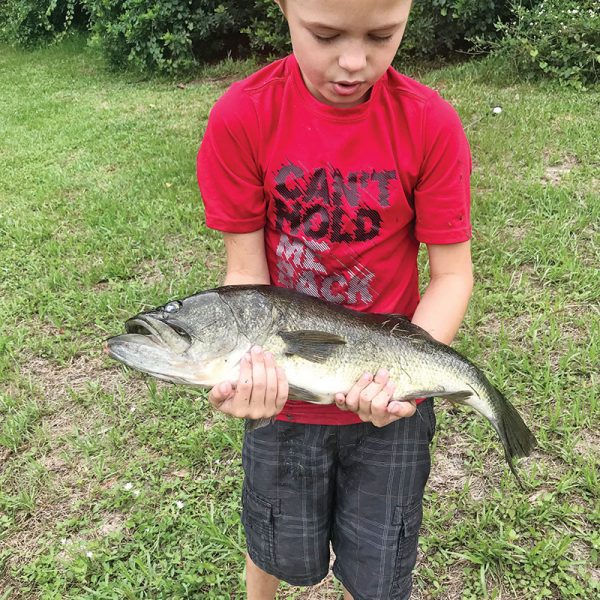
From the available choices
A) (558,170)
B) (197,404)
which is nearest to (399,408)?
(197,404)

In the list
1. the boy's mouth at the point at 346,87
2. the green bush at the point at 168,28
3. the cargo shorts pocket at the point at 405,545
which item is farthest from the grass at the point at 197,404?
the green bush at the point at 168,28

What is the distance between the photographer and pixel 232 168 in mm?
1945

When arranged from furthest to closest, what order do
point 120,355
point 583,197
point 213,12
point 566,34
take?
1. point 213,12
2. point 566,34
3. point 583,197
4. point 120,355

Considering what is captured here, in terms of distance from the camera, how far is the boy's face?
5.16 feet

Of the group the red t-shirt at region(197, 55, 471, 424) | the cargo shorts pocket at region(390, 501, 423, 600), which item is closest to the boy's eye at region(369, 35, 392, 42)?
the red t-shirt at region(197, 55, 471, 424)

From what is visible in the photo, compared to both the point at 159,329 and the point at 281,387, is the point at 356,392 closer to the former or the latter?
the point at 281,387

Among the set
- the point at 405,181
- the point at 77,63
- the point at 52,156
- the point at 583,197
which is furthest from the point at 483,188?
the point at 77,63

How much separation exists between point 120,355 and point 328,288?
2.30 ft

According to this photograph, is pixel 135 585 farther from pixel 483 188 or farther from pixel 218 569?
pixel 483 188

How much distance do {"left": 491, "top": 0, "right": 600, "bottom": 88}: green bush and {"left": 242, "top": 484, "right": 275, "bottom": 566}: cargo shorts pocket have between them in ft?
24.0

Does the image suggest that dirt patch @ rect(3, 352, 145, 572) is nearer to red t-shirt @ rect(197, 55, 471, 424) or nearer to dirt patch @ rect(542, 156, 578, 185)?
red t-shirt @ rect(197, 55, 471, 424)

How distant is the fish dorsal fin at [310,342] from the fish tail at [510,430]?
2.23 feet

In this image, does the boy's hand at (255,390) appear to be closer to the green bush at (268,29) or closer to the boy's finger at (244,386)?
the boy's finger at (244,386)

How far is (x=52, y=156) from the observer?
8281 mm
